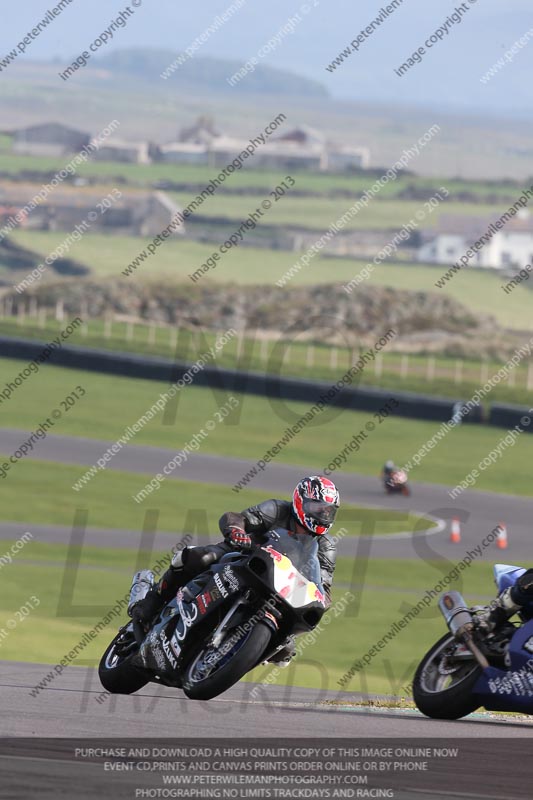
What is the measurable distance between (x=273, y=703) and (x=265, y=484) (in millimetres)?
21142

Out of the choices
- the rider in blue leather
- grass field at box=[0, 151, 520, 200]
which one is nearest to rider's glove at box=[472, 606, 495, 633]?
the rider in blue leather

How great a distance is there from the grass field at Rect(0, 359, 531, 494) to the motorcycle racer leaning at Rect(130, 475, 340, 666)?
81.1 ft

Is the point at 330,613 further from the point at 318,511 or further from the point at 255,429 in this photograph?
the point at 255,429

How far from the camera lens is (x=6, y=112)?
15100cm

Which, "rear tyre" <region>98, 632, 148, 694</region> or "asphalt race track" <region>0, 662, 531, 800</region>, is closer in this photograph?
"asphalt race track" <region>0, 662, 531, 800</region>

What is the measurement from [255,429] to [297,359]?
1587cm

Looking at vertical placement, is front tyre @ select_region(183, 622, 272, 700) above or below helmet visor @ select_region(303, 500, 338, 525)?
below

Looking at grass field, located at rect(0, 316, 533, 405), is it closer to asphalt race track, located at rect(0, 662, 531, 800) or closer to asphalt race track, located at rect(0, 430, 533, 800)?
asphalt race track, located at rect(0, 430, 533, 800)

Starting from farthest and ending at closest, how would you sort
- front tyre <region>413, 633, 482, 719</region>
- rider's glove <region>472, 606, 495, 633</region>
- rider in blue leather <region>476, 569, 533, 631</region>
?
rider's glove <region>472, 606, 495, 633</region> < front tyre <region>413, 633, 482, 719</region> < rider in blue leather <region>476, 569, 533, 631</region>

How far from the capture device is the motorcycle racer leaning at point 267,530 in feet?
28.2

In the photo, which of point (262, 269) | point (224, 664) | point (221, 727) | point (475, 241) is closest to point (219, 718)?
point (224, 664)

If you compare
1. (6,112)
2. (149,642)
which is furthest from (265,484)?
(6,112)

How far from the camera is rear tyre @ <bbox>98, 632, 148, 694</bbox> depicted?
904 centimetres

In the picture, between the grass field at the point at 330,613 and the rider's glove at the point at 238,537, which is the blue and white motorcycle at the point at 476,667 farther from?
the grass field at the point at 330,613
